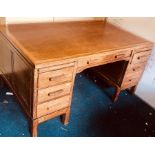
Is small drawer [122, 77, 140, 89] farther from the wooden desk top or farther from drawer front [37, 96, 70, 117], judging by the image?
drawer front [37, 96, 70, 117]

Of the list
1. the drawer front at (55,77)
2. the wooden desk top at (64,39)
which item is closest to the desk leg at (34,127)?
the drawer front at (55,77)

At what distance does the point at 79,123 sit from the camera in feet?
5.30

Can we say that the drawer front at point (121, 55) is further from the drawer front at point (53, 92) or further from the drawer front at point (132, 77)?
the drawer front at point (53, 92)

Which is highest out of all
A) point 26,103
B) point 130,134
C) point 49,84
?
point 49,84

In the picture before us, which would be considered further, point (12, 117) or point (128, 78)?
point (128, 78)

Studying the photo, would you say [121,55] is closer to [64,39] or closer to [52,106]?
[64,39]

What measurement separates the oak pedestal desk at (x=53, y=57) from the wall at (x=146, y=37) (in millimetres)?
100

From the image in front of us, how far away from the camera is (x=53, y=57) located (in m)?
1.17

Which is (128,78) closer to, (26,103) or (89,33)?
(89,33)

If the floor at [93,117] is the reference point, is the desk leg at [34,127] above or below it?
above

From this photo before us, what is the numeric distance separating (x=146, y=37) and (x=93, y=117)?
0.89 metres

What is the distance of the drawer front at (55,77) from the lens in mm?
1179
